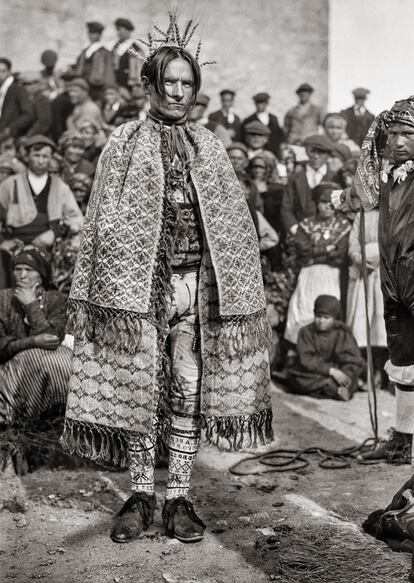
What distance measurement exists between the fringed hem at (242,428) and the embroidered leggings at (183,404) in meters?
0.08

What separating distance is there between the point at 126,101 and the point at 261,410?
290 inches

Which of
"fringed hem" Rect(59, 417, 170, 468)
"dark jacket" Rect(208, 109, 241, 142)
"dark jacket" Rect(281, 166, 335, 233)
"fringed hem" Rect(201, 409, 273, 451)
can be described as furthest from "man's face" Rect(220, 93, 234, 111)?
"fringed hem" Rect(59, 417, 170, 468)

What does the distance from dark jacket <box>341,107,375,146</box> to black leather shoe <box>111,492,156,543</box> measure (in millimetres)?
5586

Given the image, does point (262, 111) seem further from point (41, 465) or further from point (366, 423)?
point (41, 465)

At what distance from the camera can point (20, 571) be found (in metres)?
3.44

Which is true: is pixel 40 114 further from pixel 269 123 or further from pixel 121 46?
pixel 269 123

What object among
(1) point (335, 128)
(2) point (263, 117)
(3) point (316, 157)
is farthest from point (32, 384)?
(2) point (263, 117)

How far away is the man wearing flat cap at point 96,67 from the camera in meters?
11.4

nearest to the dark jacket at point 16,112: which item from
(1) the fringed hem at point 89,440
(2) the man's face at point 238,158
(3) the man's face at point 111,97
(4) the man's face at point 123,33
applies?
(3) the man's face at point 111,97

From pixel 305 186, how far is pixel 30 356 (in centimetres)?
378

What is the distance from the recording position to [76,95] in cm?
1040

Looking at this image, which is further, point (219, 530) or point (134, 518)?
point (219, 530)

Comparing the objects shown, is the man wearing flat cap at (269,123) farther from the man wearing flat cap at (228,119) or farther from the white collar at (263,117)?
the man wearing flat cap at (228,119)

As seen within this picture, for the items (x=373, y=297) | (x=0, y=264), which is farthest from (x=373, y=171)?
(x=0, y=264)
